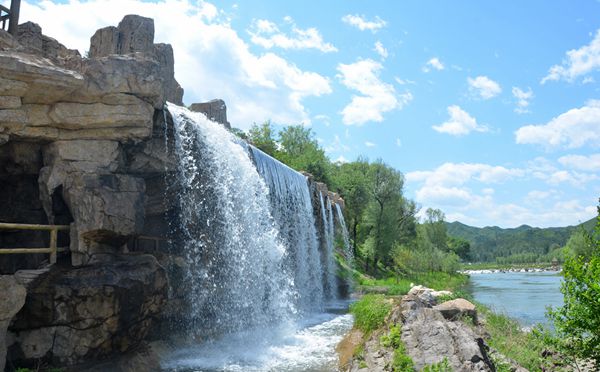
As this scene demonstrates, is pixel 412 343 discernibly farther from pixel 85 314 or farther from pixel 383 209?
pixel 383 209

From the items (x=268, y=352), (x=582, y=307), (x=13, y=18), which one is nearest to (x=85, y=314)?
(x=268, y=352)

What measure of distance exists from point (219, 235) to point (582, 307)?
35.8ft

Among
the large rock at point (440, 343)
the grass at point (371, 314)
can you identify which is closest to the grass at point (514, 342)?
the large rock at point (440, 343)

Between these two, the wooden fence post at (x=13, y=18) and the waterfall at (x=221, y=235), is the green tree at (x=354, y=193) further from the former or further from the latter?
the wooden fence post at (x=13, y=18)

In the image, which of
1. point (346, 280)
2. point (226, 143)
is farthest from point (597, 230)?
point (346, 280)

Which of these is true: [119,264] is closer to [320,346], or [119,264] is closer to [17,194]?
[17,194]

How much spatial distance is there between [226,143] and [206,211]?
2.50 meters

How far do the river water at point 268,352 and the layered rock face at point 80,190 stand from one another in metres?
1.53

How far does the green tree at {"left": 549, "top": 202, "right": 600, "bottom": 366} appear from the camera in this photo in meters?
6.65

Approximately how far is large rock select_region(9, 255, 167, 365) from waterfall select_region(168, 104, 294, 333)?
355 centimetres

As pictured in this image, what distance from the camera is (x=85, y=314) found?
10039 millimetres

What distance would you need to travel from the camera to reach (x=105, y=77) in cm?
1188

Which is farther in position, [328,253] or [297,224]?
[328,253]

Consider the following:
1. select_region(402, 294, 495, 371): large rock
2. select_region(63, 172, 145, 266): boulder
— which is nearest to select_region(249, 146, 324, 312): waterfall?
select_region(63, 172, 145, 266): boulder
